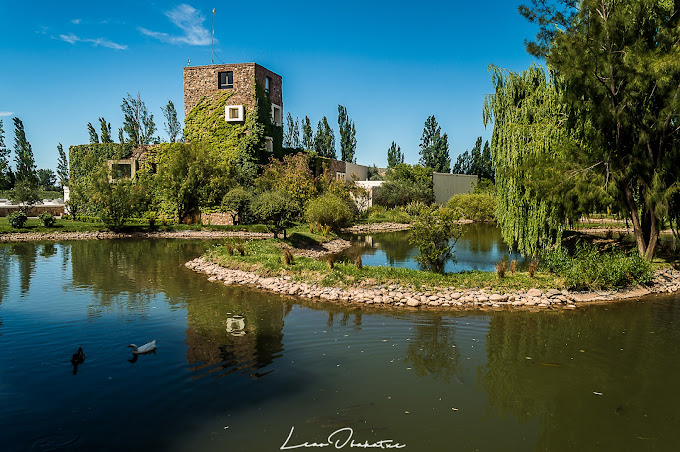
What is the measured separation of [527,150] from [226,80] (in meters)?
27.1

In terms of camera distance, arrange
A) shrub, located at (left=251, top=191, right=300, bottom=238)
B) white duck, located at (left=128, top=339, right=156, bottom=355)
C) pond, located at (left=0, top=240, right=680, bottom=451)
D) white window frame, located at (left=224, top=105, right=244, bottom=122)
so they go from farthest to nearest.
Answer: white window frame, located at (left=224, top=105, right=244, bottom=122)
shrub, located at (left=251, top=191, right=300, bottom=238)
white duck, located at (left=128, top=339, right=156, bottom=355)
pond, located at (left=0, top=240, right=680, bottom=451)

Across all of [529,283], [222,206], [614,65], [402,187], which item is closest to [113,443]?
[529,283]

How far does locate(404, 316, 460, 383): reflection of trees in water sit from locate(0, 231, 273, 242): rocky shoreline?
1901 cm

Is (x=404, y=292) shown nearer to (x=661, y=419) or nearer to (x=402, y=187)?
(x=661, y=419)

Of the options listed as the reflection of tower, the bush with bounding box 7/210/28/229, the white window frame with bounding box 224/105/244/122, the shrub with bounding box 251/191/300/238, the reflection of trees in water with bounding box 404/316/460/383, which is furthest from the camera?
the white window frame with bounding box 224/105/244/122

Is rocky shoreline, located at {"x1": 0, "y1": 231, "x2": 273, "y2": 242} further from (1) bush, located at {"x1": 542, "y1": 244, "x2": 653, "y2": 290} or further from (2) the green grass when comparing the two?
(1) bush, located at {"x1": 542, "y1": 244, "x2": 653, "y2": 290}

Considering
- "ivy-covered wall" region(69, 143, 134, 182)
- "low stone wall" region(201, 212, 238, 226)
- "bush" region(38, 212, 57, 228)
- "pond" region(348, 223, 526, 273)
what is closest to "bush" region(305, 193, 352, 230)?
"pond" region(348, 223, 526, 273)

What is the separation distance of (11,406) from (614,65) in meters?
17.2

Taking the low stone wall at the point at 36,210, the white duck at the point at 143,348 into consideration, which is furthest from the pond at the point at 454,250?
the low stone wall at the point at 36,210

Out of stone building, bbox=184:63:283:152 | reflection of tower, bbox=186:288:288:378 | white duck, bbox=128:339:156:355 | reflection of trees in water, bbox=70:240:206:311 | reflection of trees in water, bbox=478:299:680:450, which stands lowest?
reflection of trees in water, bbox=478:299:680:450

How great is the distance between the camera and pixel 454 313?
11938mm

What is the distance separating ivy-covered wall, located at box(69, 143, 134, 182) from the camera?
125ft

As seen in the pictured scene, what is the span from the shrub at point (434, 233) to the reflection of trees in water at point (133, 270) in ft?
25.0

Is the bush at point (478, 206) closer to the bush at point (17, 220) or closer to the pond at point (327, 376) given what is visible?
the pond at point (327, 376)
